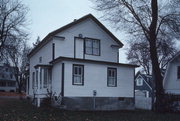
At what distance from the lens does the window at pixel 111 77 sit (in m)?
26.3

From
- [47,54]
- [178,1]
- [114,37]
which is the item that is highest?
[178,1]

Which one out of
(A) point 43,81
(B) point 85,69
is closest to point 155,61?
(B) point 85,69

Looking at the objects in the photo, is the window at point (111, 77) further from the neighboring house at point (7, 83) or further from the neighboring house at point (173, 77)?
the neighboring house at point (7, 83)

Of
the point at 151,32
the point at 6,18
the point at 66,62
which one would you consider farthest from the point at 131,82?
the point at 6,18

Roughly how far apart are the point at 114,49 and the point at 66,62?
883cm

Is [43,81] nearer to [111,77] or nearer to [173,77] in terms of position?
[111,77]

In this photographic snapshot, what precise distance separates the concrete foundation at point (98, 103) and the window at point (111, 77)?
4.37ft

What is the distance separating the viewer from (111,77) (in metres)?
26.5

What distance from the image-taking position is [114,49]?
3078 centimetres

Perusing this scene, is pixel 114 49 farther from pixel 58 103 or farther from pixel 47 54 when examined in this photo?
pixel 58 103

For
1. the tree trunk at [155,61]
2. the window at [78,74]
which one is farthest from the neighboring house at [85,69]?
the tree trunk at [155,61]

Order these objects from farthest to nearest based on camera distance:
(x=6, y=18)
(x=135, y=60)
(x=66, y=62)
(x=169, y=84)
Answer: (x=135, y=60)
(x=6, y=18)
(x=169, y=84)
(x=66, y=62)

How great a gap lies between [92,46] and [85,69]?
202 inches

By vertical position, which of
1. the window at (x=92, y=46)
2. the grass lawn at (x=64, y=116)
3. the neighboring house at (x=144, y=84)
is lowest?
the grass lawn at (x=64, y=116)
